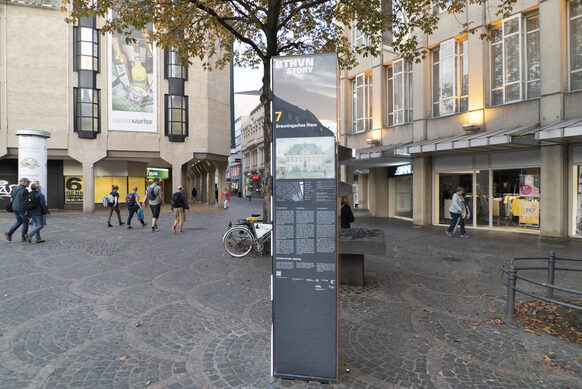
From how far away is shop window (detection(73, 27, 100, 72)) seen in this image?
22953 millimetres

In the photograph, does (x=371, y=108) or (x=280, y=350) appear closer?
(x=280, y=350)

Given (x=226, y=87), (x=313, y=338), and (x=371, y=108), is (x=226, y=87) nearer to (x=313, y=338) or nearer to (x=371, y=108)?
(x=371, y=108)

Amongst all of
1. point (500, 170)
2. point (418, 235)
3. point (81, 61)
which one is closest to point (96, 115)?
point (81, 61)

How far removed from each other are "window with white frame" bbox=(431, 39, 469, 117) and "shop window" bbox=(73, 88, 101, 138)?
864 inches

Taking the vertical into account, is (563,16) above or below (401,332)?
above

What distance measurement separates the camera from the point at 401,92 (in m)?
16.2

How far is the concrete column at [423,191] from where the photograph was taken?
49.5 feet

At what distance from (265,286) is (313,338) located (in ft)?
9.87

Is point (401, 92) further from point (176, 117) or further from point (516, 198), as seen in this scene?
point (176, 117)

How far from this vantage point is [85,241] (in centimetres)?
1051

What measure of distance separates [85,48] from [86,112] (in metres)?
4.40

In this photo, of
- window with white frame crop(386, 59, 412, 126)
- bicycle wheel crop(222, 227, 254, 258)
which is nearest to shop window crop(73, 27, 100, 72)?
window with white frame crop(386, 59, 412, 126)

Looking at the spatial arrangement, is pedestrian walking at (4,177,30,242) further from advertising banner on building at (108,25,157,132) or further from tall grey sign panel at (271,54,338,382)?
advertising banner on building at (108,25,157,132)

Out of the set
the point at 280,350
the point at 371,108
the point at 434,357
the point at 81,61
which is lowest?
the point at 434,357
